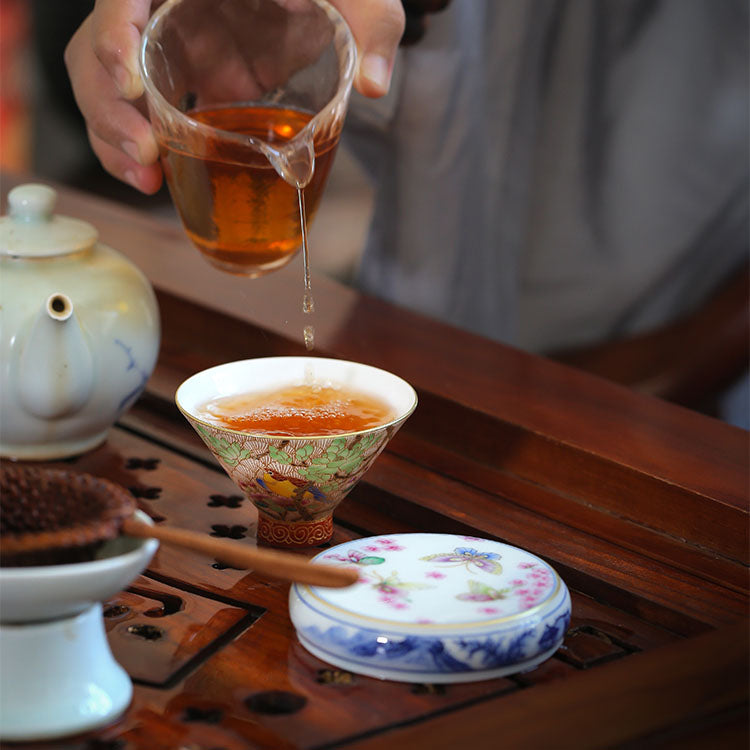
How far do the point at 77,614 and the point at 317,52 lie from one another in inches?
23.0

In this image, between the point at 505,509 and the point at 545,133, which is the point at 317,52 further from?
the point at 545,133

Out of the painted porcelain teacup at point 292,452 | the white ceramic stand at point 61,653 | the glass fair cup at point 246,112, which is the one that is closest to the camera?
the white ceramic stand at point 61,653

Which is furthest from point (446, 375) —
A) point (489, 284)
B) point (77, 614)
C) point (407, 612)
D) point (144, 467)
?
point (489, 284)

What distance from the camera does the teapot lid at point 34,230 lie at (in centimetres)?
95

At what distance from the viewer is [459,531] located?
86 centimetres

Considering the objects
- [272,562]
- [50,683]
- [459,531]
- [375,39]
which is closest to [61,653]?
[50,683]

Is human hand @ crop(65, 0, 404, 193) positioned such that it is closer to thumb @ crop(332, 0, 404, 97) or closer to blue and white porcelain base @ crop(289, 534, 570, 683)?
thumb @ crop(332, 0, 404, 97)

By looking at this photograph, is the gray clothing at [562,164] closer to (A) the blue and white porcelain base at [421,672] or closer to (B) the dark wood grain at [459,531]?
(B) the dark wood grain at [459,531]

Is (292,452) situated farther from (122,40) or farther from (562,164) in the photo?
(562,164)

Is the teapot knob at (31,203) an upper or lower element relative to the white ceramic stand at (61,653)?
upper

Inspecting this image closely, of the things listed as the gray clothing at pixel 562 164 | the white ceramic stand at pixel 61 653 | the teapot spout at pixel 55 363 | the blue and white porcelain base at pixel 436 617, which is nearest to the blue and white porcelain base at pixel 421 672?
the blue and white porcelain base at pixel 436 617

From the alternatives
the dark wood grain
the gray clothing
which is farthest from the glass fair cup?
the gray clothing

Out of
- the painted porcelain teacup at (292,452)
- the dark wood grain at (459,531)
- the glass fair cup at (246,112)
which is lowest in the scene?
the dark wood grain at (459,531)

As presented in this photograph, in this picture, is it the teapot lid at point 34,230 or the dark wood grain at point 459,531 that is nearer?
the dark wood grain at point 459,531
